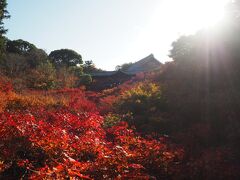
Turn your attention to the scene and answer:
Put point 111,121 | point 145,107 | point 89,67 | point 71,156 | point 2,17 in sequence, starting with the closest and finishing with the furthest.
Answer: point 71,156 → point 111,121 → point 145,107 → point 2,17 → point 89,67

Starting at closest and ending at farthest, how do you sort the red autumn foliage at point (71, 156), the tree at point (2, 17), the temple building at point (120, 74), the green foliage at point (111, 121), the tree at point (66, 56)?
the red autumn foliage at point (71, 156) < the green foliage at point (111, 121) < the tree at point (2, 17) < the temple building at point (120, 74) < the tree at point (66, 56)

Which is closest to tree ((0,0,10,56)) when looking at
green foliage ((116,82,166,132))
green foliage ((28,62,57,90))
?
green foliage ((28,62,57,90))

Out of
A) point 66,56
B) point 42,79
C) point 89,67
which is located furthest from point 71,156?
point 89,67

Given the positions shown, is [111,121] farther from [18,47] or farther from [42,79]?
[18,47]

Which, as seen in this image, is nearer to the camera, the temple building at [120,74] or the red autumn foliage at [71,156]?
the red autumn foliage at [71,156]

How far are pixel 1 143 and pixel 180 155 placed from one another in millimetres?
4925

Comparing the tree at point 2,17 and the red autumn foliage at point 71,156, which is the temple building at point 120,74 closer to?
the tree at point 2,17

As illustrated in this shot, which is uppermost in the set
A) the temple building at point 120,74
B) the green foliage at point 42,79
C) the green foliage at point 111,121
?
the temple building at point 120,74

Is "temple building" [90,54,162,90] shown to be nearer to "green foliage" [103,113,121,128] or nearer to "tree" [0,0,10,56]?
"tree" [0,0,10,56]

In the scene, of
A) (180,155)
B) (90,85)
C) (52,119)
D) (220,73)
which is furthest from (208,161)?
(90,85)

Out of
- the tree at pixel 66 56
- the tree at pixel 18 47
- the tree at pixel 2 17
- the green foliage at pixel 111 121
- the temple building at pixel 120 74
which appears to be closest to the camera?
the green foliage at pixel 111 121

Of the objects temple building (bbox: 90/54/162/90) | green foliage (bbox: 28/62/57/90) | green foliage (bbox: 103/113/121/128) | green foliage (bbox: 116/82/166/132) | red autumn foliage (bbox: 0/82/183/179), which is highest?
temple building (bbox: 90/54/162/90)

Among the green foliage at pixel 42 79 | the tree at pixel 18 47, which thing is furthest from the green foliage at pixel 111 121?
the tree at pixel 18 47

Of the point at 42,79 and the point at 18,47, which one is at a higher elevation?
the point at 18,47
